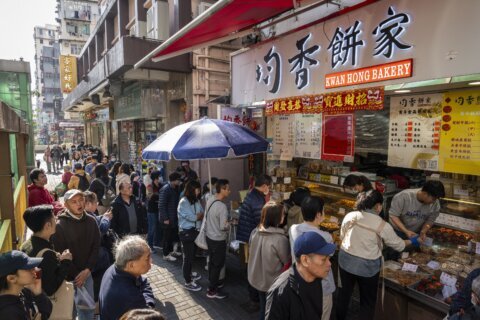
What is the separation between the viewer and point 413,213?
14.9 feet

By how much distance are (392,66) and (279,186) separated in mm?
3649

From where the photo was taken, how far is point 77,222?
12.2 feet

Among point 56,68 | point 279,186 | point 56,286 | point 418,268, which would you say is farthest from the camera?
point 56,68

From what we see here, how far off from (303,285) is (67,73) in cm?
2515

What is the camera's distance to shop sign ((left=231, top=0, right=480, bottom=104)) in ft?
12.0

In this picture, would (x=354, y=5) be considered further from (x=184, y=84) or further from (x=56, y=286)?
(x=184, y=84)

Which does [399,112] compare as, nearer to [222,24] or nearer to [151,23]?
[222,24]

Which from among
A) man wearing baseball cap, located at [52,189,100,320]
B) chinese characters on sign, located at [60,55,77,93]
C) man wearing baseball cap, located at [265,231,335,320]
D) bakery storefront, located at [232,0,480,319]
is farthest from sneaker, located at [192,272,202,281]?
chinese characters on sign, located at [60,55,77,93]

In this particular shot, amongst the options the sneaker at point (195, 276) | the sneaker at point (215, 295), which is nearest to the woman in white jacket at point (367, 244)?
the sneaker at point (215, 295)

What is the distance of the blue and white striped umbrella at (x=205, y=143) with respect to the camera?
455 cm

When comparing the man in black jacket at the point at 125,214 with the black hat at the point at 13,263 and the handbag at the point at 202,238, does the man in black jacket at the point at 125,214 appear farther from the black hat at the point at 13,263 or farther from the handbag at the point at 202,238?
the black hat at the point at 13,263

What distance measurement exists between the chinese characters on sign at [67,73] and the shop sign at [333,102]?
20947 mm

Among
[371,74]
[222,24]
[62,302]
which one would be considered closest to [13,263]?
[62,302]

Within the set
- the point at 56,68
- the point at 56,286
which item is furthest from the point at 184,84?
the point at 56,68
